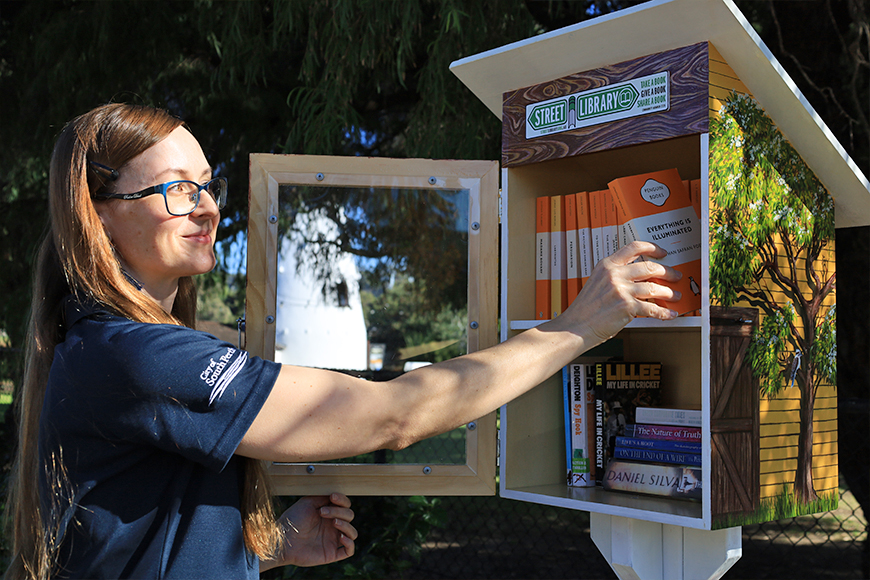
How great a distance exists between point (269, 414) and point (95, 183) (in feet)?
1.96

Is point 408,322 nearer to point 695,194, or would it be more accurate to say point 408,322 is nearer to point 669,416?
point 669,416

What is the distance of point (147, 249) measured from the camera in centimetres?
142

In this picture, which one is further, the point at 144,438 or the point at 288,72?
the point at 288,72

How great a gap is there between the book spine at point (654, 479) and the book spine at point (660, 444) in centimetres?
5

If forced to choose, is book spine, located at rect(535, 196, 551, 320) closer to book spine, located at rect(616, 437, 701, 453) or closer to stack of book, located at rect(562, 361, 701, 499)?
stack of book, located at rect(562, 361, 701, 499)

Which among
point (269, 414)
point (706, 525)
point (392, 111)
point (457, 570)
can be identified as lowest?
point (457, 570)

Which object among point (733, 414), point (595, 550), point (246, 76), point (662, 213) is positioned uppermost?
point (246, 76)

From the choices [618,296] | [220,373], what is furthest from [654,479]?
[220,373]

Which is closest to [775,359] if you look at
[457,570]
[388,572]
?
[388,572]

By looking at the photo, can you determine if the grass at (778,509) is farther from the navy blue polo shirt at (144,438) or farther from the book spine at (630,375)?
the navy blue polo shirt at (144,438)

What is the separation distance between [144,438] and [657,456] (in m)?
1.29

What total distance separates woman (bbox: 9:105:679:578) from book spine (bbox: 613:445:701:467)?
1.69 feet

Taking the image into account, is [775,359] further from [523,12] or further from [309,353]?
[523,12]

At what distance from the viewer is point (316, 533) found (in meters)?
1.74
